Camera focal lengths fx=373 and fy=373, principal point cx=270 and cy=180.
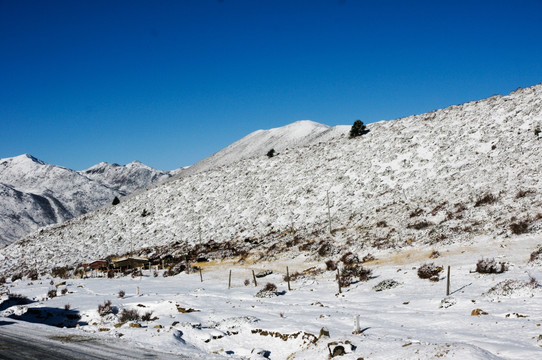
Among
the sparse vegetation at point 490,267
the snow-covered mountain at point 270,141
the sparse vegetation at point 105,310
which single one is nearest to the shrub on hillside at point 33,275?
the sparse vegetation at point 105,310

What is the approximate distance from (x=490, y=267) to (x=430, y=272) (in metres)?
3.22

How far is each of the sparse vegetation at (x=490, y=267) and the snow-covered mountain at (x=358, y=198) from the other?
7762 millimetres

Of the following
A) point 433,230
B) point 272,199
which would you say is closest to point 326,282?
point 433,230

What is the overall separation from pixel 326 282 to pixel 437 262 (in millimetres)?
7641

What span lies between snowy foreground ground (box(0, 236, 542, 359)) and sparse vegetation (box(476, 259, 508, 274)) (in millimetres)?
402

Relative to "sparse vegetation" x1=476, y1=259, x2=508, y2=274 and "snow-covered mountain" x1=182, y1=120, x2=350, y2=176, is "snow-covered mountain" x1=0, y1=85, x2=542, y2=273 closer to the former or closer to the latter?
"sparse vegetation" x1=476, y1=259, x2=508, y2=274

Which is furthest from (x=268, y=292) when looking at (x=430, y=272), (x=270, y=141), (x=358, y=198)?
(x=270, y=141)

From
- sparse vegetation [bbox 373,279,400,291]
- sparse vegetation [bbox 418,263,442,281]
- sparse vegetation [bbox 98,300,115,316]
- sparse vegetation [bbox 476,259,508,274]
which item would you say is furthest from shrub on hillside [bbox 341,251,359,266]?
sparse vegetation [bbox 98,300,115,316]

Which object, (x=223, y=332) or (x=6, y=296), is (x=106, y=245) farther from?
(x=223, y=332)

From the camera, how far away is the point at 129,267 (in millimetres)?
44312

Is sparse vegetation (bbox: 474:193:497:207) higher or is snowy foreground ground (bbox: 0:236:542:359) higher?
sparse vegetation (bbox: 474:193:497:207)

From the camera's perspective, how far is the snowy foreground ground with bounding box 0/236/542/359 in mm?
11312

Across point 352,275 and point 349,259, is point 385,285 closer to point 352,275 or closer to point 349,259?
point 352,275

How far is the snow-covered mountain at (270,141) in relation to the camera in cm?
10538
